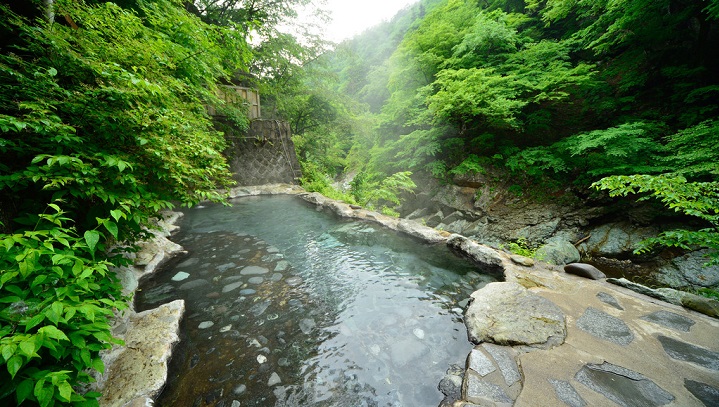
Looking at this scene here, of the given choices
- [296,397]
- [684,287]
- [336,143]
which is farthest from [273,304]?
[336,143]

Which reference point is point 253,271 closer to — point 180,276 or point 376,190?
point 180,276

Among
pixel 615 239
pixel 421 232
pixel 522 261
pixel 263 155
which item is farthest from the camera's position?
pixel 263 155

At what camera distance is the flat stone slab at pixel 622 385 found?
6.03 feet

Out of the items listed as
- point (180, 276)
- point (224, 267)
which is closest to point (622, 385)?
point (224, 267)

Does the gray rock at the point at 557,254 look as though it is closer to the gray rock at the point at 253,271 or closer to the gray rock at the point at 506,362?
the gray rock at the point at 506,362

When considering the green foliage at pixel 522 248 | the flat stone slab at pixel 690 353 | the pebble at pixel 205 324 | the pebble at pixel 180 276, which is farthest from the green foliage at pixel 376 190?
the flat stone slab at pixel 690 353

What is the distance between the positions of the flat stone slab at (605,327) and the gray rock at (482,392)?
1.55 meters

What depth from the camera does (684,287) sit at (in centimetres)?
461

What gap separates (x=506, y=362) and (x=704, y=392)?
56.8 inches

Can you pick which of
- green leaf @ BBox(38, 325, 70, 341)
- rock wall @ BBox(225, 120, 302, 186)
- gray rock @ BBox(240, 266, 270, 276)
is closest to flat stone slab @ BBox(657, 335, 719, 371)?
green leaf @ BBox(38, 325, 70, 341)

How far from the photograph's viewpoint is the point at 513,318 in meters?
2.82

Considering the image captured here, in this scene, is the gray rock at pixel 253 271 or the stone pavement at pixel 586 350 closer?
the stone pavement at pixel 586 350

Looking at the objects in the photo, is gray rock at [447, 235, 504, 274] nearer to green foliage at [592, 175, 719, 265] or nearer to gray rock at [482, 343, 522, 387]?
green foliage at [592, 175, 719, 265]

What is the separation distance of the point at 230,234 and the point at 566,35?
606 inches
